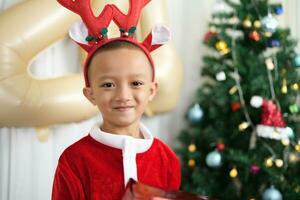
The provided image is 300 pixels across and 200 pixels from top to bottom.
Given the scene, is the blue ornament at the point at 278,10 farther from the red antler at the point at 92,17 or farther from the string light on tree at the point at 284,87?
the red antler at the point at 92,17

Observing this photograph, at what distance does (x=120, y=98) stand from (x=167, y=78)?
752 millimetres

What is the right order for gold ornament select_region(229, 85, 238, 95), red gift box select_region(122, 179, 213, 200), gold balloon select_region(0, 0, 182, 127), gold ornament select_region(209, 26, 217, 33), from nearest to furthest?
red gift box select_region(122, 179, 213, 200)
gold balloon select_region(0, 0, 182, 127)
gold ornament select_region(229, 85, 238, 95)
gold ornament select_region(209, 26, 217, 33)

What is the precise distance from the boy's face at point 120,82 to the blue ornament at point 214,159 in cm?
88

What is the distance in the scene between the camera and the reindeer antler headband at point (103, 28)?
1.16 m

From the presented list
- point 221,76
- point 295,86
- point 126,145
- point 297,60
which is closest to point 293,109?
point 295,86

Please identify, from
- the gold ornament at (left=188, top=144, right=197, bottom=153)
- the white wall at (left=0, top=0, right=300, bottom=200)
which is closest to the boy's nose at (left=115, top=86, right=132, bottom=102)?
the white wall at (left=0, top=0, right=300, bottom=200)

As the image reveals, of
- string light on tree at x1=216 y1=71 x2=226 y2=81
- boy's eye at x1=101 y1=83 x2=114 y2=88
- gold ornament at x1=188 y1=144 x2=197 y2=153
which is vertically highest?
string light on tree at x1=216 y1=71 x2=226 y2=81

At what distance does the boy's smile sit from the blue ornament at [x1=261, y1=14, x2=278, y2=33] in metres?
0.93

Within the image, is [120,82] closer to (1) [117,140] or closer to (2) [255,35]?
(1) [117,140]

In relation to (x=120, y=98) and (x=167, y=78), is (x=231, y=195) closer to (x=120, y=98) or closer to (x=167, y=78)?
(x=167, y=78)

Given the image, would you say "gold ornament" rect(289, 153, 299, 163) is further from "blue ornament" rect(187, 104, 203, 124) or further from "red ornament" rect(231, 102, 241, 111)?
"blue ornament" rect(187, 104, 203, 124)

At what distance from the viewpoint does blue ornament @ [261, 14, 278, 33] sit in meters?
1.93

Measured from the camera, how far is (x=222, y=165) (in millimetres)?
2072

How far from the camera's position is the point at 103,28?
116 cm
